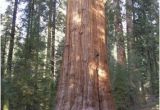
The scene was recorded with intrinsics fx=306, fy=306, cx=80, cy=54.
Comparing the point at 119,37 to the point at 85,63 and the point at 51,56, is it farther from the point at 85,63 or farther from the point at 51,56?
the point at 85,63

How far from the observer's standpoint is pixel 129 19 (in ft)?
54.7

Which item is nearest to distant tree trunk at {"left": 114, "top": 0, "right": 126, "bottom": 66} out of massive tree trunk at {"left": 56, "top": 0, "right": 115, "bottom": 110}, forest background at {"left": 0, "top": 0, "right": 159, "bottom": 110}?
forest background at {"left": 0, "top": 0, "right": 159, "bottom": 110}

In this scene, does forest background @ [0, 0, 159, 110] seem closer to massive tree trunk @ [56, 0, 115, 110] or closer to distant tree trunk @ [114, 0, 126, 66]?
distant tree trunk @ [114, 0, 126, 66]

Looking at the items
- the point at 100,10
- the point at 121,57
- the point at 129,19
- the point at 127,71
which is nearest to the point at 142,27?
the point at 129,19

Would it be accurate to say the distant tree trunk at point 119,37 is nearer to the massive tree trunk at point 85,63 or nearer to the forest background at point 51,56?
the forest background at point 51,56

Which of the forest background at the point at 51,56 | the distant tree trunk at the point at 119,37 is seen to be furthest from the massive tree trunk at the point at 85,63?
the distant tree trunk at the point at 119,37

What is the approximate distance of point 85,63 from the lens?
21.1ft

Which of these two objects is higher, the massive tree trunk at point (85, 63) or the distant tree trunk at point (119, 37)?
the distant tree trunk at point (119, 37)

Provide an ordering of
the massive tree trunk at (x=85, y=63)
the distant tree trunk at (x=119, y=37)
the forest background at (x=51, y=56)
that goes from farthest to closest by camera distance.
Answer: the distant tree trunk at (x=119, y=37) → the forest background at (x=51, y=56) → the massive tree trunk at (x=85, y=63)

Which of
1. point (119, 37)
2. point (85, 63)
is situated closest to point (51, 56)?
point (119, 37)

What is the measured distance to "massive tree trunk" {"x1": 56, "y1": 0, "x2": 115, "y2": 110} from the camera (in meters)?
6.24

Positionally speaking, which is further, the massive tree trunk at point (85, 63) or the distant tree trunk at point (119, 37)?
the distant tree trunk at point (119, 37)

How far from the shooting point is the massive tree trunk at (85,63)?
20.5 ft

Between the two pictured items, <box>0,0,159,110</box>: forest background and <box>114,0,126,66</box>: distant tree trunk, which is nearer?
<box>0,0,159,110</box>: forest background
